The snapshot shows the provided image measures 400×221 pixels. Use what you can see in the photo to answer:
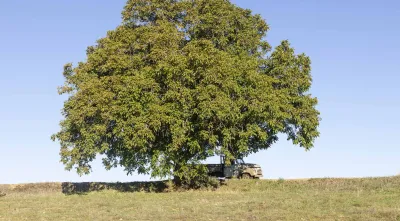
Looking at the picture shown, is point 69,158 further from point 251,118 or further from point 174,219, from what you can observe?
point 174,219

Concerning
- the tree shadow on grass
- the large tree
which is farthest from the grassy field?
the large tree

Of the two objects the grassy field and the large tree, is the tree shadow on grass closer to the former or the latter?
the grassy field

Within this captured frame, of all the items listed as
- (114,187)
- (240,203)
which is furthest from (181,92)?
(114,187)

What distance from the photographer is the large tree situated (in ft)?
128

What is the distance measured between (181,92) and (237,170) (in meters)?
12.3

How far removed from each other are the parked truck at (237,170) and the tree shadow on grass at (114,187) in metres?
5.21

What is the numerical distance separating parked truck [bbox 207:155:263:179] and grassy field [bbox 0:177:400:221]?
12.4ft

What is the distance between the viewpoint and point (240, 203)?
32094mm

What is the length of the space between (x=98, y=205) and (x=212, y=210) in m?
8.77

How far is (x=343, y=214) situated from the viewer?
1035 inches

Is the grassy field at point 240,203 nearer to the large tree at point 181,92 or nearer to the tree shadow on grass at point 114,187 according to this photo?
the tree shadow on grass at point 114,187

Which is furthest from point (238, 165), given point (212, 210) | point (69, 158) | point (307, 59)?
point (212, 210)

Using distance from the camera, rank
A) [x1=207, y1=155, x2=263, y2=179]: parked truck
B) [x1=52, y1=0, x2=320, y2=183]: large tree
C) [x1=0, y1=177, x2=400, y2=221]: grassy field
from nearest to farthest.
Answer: [x1=0, y1=177, x2=400, y2=221]: grassy field → [x1=52, y1=0, x2=320, y2=183]: large tree → [x1=207, y1=155, x2=263, y2=179]: parked truck

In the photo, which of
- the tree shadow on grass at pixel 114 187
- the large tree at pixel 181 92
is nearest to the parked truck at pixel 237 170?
the large tree at pixel 181 92
